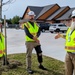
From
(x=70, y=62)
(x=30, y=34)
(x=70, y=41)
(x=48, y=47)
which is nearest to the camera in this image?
(x=70, y=41)

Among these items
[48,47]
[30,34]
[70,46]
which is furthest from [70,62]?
[48,47]

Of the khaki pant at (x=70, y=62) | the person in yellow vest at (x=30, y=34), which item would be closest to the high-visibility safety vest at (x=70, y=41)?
the khaki pant at (x=70, y=62)

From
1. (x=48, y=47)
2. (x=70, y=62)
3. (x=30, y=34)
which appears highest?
(x=30, y=34)

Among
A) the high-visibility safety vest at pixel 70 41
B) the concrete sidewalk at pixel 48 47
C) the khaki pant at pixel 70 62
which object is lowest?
the concrete sidewalk at pixel 48 47

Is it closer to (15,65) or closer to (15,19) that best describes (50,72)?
(15,65)

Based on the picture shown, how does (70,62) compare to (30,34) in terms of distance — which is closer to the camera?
(70,62)

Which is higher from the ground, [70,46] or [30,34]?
[30,34]

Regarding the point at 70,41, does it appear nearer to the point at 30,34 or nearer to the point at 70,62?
the point at 70,62

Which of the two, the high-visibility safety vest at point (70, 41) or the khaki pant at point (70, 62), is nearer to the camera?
the high-visibility safety vest at point (70, 41)

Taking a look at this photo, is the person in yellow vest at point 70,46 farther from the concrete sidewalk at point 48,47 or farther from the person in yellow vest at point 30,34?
the concrete sidewalk at point 48,47

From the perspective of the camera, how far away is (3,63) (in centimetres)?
830

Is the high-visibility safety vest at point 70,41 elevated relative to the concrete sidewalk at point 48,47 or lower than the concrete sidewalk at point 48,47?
elevated

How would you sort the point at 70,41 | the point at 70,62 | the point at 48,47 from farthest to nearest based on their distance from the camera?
1. the point at 48,47
2. the point at 70,62
3. the point at 70,41

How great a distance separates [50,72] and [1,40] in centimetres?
216
